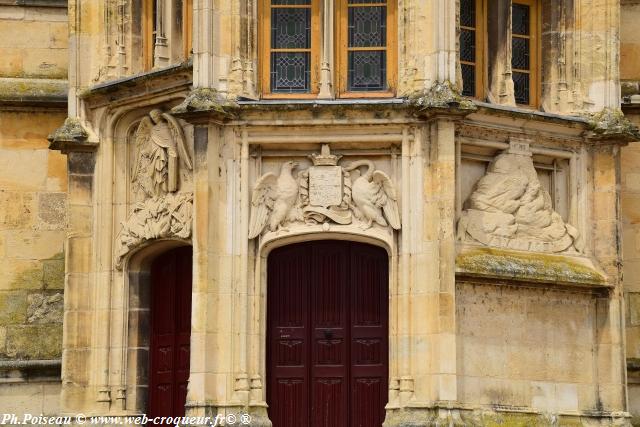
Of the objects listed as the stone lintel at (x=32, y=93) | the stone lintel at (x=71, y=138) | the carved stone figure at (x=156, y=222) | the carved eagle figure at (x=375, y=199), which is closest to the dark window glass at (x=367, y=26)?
the carved eagle figure at (x=375, y=199)

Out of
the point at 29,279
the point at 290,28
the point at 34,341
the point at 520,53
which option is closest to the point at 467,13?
the point at 520,53

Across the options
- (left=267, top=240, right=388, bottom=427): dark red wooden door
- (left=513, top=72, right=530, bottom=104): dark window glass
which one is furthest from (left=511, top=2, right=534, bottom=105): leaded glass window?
(left=267, top=240, right=388, bottom=427): dark red wooden door

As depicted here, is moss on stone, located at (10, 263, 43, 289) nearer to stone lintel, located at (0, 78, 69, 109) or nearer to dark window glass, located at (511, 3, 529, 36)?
stone lintel, located at (0, 78, 69, 109)

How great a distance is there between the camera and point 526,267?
2756 cm

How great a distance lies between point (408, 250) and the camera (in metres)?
26.9

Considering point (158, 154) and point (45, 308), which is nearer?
point (158, 154)

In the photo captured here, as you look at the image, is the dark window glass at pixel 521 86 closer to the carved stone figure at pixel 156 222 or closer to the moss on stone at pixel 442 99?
the moss on stone at pixel 442 99

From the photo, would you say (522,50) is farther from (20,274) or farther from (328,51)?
(20,274)

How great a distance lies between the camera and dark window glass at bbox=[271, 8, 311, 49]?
27.9 metres

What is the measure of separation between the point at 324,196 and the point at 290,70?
1.89 metres

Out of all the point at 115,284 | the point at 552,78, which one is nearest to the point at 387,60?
the point at 552,78

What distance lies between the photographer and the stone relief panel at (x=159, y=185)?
1099 inches

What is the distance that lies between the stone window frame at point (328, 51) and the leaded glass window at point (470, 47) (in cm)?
108

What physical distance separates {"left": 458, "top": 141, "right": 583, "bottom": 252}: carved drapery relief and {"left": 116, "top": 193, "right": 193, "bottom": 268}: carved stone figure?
147 inches
